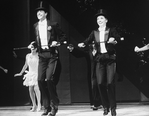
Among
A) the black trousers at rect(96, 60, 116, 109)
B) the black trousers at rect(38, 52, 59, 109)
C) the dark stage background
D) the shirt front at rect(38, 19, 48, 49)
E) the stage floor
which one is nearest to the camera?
the black trousers at rect(96, 60, 116, 109)

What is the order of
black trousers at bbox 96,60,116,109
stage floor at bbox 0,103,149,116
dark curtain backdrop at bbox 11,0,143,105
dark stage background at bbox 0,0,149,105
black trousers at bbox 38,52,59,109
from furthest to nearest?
dark curtain backdrop at bbox 11,0,143,105
dark stage background at bbox 0,0,149,105
stage floor at bbox 0,103,149,116
black trousers at bbox 38,52,59,109
black trousers at bbox 96,60,116,109

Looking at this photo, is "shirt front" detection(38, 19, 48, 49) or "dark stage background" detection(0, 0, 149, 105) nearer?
"shirt front" detection(38, 19, 48, 49)

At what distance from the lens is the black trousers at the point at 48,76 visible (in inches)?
207

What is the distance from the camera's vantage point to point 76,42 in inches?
292

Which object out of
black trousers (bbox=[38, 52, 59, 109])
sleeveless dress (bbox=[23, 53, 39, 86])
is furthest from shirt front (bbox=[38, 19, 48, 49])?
sleeveless dress (bbox=[23, 53, 39, 86])

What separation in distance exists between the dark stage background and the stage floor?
0.97ft

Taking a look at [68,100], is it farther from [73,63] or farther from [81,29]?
[81,29]

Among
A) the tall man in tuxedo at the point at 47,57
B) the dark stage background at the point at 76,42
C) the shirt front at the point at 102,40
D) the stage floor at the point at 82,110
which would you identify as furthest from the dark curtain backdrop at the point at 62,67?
the shirt front at the point at 102,40

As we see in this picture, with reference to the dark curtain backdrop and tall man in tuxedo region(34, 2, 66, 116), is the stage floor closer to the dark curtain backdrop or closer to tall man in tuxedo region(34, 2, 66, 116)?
the dark curtain backdrop

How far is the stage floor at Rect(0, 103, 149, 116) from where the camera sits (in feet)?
18.6

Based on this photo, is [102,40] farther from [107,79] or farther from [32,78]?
[32,78]

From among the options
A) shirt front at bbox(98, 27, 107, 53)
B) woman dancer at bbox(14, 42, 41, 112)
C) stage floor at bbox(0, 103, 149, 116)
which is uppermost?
shirt front at bbox(98, 27, 107, 53)

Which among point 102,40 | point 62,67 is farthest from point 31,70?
point 102,40

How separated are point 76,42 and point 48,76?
2.35m
